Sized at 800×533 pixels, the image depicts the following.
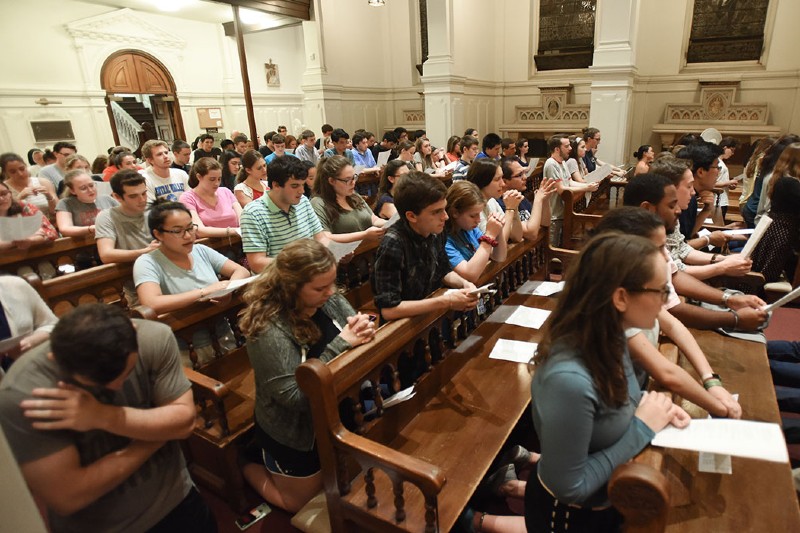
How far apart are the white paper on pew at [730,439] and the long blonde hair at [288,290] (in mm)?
1300

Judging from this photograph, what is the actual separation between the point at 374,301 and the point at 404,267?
0.26m

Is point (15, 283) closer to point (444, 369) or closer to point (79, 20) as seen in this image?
point (444, 369)

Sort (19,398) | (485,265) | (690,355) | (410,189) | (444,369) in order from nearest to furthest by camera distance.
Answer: (19,398)
(690,355)
(410,189)
(444,369)
(485,265)

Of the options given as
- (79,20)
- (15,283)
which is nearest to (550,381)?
(15,283)

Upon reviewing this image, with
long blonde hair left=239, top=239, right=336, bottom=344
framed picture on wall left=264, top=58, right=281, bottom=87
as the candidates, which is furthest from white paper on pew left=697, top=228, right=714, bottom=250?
framed picture on wall left=264, top=58, right=281, bottom=87

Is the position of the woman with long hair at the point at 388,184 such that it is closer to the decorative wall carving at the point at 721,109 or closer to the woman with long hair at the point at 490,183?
the woman with long hair at the point at 490,183

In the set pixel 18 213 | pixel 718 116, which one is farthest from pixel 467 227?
pixel 718 116

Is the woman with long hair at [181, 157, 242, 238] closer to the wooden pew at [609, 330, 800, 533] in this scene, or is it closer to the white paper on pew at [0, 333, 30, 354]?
the white paper on pew at [0, 333, 30, 354]

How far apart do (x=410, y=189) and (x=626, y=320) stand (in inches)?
46.6

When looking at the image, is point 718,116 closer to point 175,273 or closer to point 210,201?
point 210,201

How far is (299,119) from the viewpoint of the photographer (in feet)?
43.0

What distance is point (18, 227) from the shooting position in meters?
3.06

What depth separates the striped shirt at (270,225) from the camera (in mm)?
3074

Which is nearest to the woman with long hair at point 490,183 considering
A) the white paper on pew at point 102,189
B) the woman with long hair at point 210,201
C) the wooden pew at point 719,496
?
the wooden pew at point 719,496
